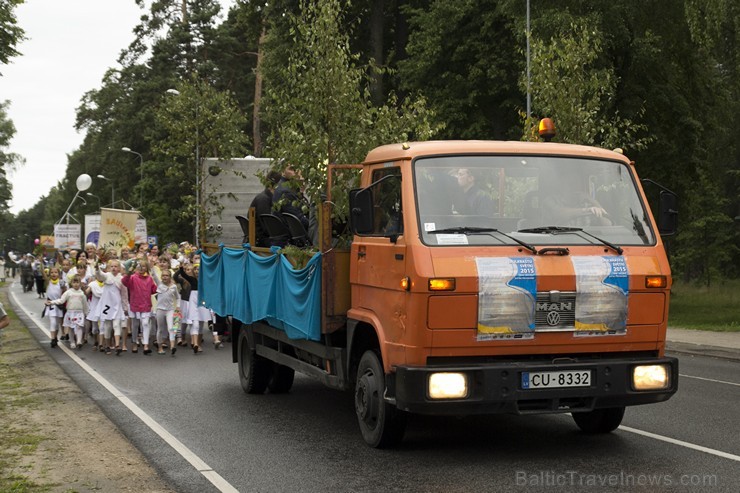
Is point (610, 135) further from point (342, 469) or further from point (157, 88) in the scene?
point (157, 88)

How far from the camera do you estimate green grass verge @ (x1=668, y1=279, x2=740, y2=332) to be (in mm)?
25191

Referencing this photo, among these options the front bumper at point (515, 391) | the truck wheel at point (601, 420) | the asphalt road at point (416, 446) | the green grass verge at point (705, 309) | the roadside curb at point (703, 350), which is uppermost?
the front bumper at point (515, 391)

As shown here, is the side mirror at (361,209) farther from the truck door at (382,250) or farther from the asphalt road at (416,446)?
the asphalt road at (416,446)

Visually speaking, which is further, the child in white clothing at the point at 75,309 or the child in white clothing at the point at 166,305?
the child in white clothing at the point at 75,309

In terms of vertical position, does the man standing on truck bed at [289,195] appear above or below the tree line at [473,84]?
below

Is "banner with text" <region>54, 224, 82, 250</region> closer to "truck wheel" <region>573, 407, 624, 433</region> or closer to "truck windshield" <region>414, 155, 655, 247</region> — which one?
"truck wheel" <region>573, 407, 624, 433</region>

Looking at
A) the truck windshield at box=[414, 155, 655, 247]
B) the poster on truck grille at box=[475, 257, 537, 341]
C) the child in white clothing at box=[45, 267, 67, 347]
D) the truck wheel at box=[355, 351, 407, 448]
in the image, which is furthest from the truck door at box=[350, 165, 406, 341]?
the child in white clothing at box=[45, 267, 67, 347]

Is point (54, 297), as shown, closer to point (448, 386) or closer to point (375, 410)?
point (375, 410)

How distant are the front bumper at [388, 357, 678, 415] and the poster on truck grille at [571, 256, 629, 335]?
27 centimetres

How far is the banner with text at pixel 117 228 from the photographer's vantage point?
3497 centimetres

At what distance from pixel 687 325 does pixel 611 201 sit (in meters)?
17.3

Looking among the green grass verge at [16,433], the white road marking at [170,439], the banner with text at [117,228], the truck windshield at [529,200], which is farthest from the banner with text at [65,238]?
the truck windshield at [529,200]

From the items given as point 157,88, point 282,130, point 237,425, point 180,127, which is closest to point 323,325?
point 237,425

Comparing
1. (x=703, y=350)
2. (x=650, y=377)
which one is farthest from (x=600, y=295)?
(x=703, y=350)
